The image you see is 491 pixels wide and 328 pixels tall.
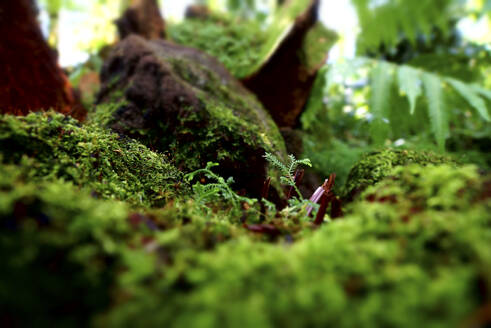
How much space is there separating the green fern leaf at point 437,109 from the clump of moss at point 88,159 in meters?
2.64

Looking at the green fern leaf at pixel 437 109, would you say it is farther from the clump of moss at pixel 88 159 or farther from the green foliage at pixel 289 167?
the clump of moss at pixel 88 159

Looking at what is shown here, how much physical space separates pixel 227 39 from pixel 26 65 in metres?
2.77

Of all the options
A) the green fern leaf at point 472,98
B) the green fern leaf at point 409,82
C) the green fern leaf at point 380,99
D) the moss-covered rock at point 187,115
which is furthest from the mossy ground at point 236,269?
the green fern leaf at point 472,98

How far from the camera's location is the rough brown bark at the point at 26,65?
268 cm

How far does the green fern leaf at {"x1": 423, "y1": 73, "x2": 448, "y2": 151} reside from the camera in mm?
2847

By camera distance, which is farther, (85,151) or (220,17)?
(220,17)

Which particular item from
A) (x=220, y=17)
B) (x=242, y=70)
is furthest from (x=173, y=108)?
(x=220, y=17)

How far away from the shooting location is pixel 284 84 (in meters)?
3.80

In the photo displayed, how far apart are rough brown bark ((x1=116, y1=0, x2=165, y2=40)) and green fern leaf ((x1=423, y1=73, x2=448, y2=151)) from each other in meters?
3.96

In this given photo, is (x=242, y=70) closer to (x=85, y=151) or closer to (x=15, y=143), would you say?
(x=85, y=151)

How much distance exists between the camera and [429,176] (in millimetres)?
1078

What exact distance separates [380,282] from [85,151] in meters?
1.48

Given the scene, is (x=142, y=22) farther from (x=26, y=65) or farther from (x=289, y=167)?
(x=289, y=167)

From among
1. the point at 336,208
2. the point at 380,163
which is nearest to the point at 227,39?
the point at 380,163
